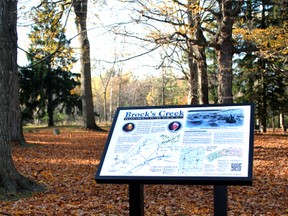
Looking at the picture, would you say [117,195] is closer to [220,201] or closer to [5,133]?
[5,133]

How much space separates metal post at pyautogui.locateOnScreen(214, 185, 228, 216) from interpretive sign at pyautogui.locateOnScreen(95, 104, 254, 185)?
0.35 metres

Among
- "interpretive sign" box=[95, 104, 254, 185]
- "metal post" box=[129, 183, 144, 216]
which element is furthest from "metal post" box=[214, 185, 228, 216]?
"metal post" box=[129, 183, 144, 216]

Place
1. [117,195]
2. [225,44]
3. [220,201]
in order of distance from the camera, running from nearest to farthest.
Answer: [220,201] → [117,195] → [225,44]

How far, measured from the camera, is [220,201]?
13.4 ft

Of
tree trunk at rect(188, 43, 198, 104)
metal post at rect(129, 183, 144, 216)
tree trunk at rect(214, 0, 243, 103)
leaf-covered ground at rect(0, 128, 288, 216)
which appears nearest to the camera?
metal post at rect(129, 183, 144, 216)

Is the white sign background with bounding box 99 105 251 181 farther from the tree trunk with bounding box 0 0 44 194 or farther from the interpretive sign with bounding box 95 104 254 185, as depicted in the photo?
the tree trunk with bounding box 0 0 44 194

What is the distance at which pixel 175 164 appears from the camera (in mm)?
4004

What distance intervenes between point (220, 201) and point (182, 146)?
71 centimetres

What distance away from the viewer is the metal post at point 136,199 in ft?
14.4

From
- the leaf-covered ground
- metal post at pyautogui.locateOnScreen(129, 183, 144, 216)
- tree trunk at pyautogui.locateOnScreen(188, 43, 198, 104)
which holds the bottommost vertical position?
the leaf-covered ground

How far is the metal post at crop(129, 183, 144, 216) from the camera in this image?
438 cm

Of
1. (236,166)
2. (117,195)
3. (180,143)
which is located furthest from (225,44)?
(236,166)

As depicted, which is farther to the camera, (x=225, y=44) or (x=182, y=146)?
(x=225, y=44)

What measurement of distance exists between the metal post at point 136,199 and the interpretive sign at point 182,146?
358mm
